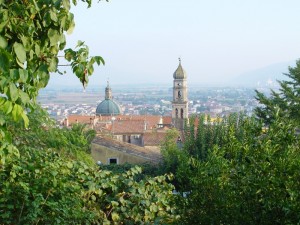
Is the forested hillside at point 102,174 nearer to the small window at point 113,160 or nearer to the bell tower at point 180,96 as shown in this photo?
the small window at point 113,160

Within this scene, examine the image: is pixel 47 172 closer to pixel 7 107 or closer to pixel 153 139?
Result: pixel 7 107

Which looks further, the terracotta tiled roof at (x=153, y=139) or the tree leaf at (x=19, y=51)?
the terracotta tiled roof at (x=153, y=139)

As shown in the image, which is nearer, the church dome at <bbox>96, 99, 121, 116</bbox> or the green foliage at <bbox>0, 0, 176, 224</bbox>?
the green foliage at <bbox>0, 0, 176, 224</bbox>

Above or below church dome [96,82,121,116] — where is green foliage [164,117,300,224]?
above

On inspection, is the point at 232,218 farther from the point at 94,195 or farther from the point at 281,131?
the point at 94,195

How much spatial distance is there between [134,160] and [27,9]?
28.3 m

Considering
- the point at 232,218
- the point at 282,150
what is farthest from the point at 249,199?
the point at 282,150

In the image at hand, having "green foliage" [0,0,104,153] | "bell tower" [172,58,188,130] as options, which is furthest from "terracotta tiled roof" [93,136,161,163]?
"bell tower" [172,58,188,130]

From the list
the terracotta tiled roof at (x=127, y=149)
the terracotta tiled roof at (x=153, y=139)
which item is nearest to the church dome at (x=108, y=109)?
the terracotta tiled roof at (x=153, y=139)

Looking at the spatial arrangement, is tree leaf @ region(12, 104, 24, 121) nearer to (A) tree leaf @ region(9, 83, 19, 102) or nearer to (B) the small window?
(A) tree leaf @ region(9, 83, 19, 102)

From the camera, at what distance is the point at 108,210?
7578 mm

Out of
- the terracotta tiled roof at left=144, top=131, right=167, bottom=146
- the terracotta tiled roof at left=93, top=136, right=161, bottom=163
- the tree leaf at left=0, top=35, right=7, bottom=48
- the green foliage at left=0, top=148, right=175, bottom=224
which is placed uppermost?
the tree leaf at left=0, top=35, right=7, bottom=48

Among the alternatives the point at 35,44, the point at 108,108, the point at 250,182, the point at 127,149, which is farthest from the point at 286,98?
the point at 108,108

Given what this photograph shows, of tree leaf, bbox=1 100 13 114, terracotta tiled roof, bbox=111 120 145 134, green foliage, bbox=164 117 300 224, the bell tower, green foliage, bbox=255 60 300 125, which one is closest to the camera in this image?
tree leaf, bbox=1 100 13 114
